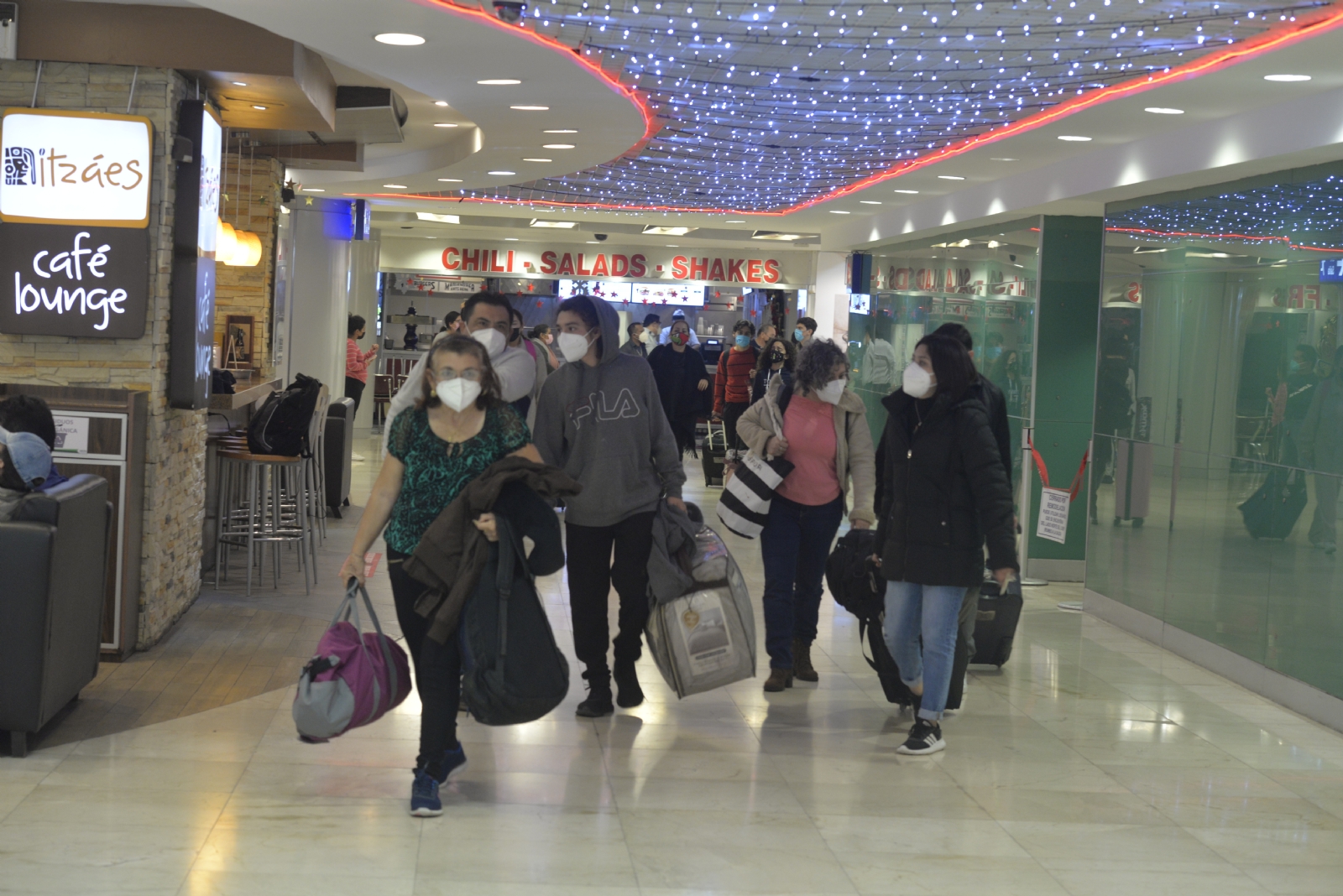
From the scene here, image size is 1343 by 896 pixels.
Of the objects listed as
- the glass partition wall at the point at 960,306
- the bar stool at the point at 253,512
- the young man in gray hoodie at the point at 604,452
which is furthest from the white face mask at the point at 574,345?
the glass partition wall at the point at 960,306

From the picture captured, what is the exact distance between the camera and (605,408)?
16.5 feet

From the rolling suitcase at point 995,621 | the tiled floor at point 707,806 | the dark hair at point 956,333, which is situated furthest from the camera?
the rolling suitcase at point 995,621

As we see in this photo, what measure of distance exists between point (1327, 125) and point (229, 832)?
16.7ft

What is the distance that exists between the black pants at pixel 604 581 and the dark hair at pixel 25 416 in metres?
1.87

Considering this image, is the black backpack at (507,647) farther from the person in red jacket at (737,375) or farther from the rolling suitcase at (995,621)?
the person in red jacket at (737,375)

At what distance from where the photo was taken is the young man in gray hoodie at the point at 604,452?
197 inches

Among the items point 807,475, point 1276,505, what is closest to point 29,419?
point 807,475

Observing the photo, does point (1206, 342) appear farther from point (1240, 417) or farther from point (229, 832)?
point (229, 832)

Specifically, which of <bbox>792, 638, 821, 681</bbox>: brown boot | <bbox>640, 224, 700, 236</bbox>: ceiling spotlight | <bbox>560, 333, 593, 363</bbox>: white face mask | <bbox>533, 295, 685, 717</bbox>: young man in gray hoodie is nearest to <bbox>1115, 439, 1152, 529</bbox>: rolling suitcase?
<bbox>792, 638, 821, 681</bbox>: brown boot

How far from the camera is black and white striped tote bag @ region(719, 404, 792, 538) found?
5629mm

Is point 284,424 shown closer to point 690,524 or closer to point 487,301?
point 487,301

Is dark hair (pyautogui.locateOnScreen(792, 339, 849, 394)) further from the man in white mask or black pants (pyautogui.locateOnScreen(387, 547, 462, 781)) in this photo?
black pants (pyautogui.locateOnScreen(387, 547, 462, 781))

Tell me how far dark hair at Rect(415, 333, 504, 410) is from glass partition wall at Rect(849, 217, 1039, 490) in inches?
212

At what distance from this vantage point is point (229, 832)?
3.88 m
